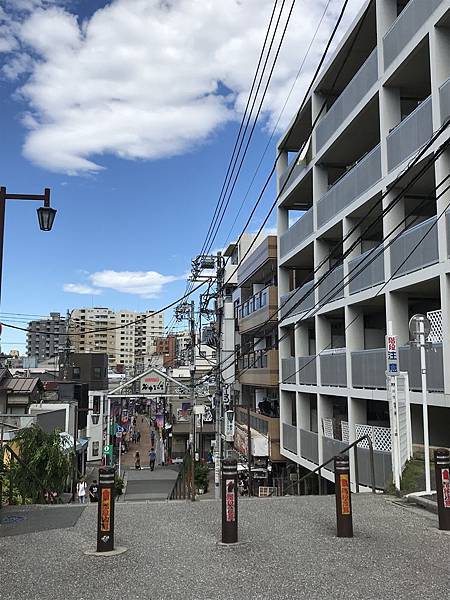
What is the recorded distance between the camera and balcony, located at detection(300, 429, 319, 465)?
21.8 m

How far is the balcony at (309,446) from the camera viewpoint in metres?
21.8

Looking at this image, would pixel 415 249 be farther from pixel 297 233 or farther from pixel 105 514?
pixel 105 514

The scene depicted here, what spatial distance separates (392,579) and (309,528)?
2494mm

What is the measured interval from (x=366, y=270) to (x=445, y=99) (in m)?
5.84

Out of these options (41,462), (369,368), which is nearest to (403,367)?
(369,368)

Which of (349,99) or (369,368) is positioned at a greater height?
(349,99)

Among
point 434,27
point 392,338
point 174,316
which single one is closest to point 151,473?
point 174,316

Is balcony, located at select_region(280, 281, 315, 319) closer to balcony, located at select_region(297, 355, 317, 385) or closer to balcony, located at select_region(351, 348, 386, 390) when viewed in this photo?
balcony, located at select_region(297, 355, 317, 385)

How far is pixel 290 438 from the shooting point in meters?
25.5

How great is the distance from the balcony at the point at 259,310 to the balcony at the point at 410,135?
1126cm

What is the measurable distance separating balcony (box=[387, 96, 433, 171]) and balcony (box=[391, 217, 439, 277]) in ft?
6.74

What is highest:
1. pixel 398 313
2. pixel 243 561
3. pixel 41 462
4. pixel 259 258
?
pixel 259 258

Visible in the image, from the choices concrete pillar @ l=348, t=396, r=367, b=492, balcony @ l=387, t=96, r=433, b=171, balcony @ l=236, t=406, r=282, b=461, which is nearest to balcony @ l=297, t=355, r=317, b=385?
concrete pillar @ l=348, t=396, r=367, b=492

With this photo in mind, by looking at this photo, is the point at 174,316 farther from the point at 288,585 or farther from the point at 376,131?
the point at 288,585
